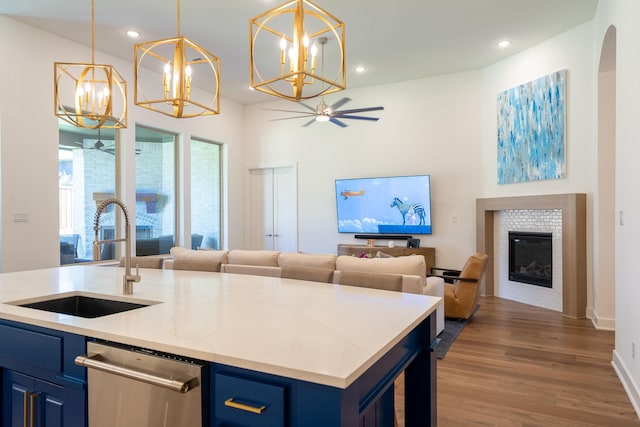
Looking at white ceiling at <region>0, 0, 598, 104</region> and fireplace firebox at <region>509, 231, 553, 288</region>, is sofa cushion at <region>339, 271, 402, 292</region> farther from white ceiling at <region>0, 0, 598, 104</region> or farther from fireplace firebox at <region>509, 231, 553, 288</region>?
fireplace firebox at <region>509, 231, 553, 288</region>

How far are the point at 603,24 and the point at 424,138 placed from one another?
3097mm

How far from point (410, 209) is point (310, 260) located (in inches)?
138

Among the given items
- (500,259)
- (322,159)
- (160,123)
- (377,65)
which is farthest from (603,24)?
(160,123)

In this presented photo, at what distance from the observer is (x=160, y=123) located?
661 centimetres

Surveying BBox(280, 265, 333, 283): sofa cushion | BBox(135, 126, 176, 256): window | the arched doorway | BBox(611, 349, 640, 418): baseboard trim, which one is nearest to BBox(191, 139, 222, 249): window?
BBox(135, 126, 176, 256): window

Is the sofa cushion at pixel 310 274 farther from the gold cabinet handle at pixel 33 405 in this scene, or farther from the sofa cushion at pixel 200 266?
the gold cabinet handle at pixel 33 405

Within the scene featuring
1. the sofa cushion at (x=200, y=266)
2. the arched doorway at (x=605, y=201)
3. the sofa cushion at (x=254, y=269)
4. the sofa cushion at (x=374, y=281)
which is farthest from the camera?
the arched doorway at (x=605, y=201)

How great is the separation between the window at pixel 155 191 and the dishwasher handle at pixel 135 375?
5.35 m

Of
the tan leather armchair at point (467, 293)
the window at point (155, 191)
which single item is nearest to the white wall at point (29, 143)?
the window at point (155, 191)

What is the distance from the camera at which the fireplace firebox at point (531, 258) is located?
5.43 m

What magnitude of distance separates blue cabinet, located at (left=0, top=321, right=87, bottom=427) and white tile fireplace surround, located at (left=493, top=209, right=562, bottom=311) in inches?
217

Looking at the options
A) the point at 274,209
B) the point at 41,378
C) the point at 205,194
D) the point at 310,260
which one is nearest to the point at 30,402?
the point at 41,378

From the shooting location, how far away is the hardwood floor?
2.53 m

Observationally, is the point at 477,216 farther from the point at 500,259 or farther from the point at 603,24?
the point at 603,24
